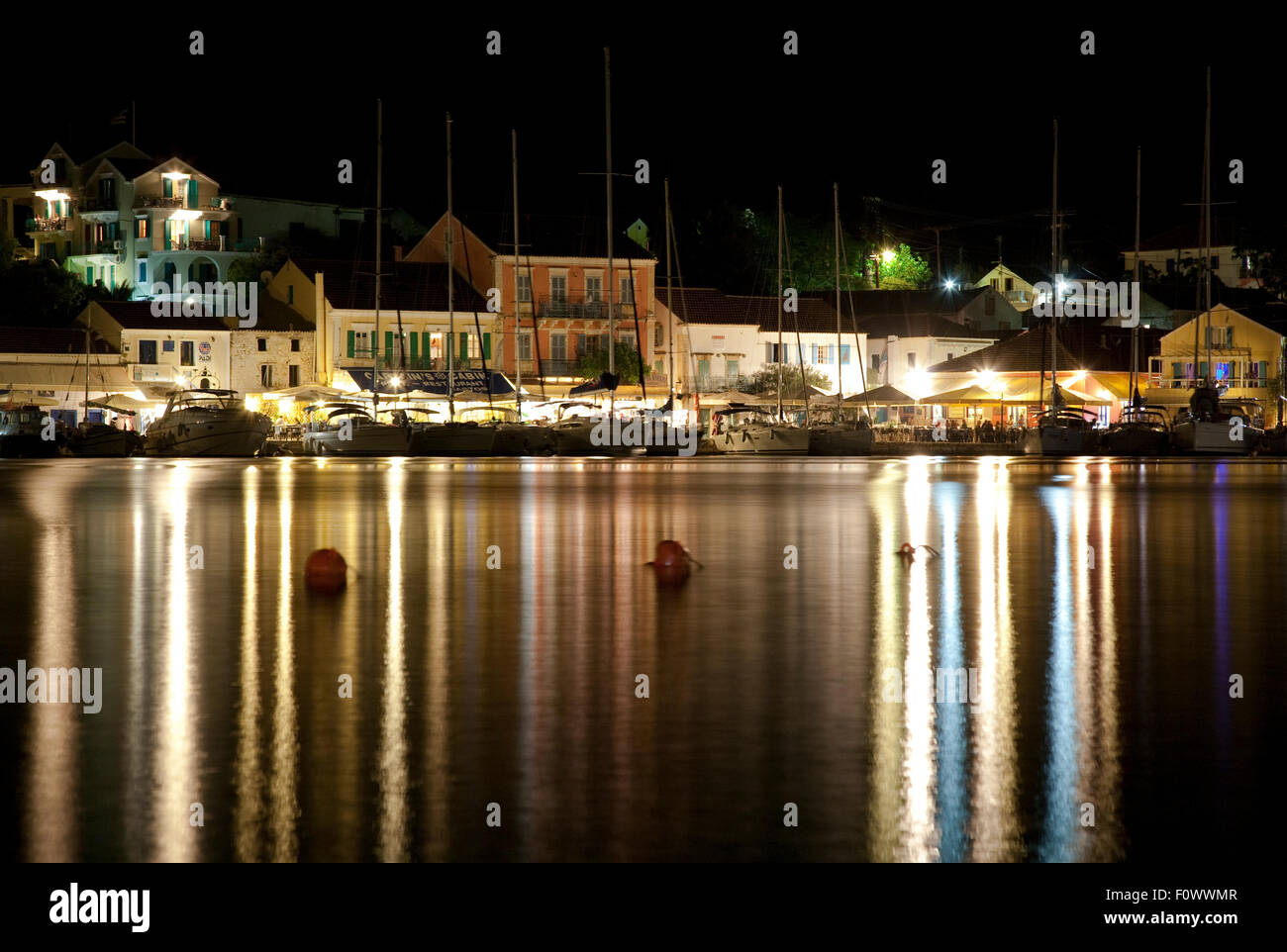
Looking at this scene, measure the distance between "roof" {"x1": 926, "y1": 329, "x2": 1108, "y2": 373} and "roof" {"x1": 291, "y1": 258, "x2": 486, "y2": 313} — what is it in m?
26.3

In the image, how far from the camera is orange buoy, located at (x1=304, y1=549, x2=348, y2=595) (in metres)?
16.3

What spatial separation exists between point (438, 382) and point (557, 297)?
1221cm

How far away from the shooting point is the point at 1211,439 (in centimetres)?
6531

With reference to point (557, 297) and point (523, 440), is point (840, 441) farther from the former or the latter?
point (557, 297)

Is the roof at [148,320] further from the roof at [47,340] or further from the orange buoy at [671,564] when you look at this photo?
the orange buoy at [671,564]

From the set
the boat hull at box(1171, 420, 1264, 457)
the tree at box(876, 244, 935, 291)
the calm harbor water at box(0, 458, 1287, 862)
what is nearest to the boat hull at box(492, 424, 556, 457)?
the boat hull at box(1171, 420, 1264, 457)

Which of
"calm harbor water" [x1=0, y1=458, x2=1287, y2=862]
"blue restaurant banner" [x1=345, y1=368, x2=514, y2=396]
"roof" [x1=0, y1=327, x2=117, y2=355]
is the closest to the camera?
"calm harbor water" [x1=0, y1=458, x2=1287, y2=862]

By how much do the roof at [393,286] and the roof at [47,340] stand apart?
1147 cm

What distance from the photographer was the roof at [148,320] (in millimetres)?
90312

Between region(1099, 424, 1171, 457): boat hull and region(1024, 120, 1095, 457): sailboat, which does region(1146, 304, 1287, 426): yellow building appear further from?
region(1099, 424, 1171, 457): boat hull

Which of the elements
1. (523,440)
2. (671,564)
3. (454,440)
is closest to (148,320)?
(454,440)

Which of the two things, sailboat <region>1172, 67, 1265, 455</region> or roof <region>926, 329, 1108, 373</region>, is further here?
roof <region>926, 329, 1108, 373</region>

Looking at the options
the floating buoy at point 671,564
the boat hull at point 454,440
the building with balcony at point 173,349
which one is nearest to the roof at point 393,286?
the building with balcony at point 173,349

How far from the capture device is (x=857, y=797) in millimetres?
7637
